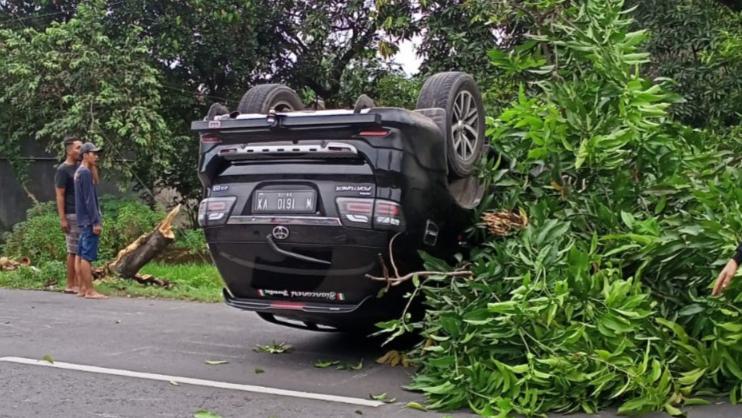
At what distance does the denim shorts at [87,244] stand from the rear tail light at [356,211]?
5330 mm

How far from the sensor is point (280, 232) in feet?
19.8

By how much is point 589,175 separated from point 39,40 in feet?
36.6

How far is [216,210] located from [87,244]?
450 centimetres

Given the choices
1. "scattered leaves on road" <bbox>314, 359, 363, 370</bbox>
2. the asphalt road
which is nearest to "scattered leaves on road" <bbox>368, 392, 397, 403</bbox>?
the asphalt road

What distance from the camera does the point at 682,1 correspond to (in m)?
11.7

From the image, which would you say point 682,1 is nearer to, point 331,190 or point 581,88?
point 581,88

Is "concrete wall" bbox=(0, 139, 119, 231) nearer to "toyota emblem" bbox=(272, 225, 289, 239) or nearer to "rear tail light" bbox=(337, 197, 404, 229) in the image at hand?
"toyota emblem" bbox=(272, 225, 289, 239)

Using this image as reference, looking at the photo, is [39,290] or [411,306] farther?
[39,290]

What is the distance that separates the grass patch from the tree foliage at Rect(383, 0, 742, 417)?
529 cm

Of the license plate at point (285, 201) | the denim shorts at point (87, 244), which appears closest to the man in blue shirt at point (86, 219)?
the denim shorts at point (87, 244)

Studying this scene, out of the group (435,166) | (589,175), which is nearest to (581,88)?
(589,175)

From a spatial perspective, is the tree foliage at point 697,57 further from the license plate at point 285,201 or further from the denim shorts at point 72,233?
the denim shorts at point 72,233

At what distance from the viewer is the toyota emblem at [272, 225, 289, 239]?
602cm

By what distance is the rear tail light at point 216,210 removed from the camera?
628 centimetres
